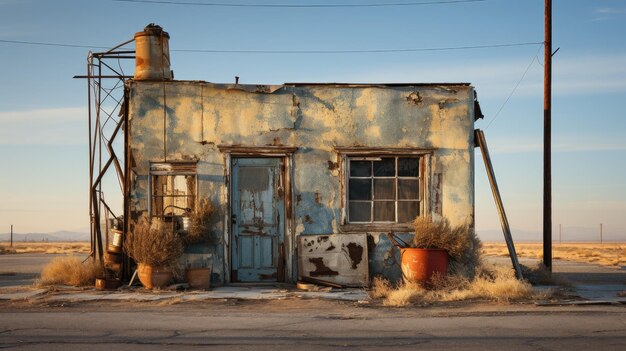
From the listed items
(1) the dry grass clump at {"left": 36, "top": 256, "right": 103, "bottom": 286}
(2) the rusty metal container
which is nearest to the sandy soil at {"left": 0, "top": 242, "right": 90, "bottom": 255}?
(1) the dry grass clump at {"left": 36, "top": 256, "right": 103, "bottom": 286}

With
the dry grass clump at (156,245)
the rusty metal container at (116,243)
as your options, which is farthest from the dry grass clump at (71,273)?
the dry grass clump at (156,245)

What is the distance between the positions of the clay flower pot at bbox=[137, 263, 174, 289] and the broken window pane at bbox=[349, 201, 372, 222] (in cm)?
354

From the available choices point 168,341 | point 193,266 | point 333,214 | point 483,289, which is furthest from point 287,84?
point 168,341

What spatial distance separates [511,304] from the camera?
35.3 ft

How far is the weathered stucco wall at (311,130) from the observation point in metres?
13.3

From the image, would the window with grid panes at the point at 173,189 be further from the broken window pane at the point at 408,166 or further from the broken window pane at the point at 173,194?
the broken window pane at the point at 408,166

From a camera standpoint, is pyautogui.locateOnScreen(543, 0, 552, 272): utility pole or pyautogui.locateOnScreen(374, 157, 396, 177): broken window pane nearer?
pyautogui.locateOnScreen(374, 157, 396, 177): broken window pane

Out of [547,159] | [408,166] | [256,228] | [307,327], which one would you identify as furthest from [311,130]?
[547,159]

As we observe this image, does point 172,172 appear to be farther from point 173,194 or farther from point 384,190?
point 384,190

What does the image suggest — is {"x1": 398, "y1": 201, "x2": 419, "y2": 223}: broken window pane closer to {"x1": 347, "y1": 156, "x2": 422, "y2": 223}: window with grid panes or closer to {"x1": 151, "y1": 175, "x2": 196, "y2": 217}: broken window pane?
{"x1": 347, "y1": 156, "x2": 422, "y2": 223}: window with grid panes

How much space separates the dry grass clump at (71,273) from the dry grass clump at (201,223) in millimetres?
1971

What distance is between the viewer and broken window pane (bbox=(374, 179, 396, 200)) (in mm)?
13594

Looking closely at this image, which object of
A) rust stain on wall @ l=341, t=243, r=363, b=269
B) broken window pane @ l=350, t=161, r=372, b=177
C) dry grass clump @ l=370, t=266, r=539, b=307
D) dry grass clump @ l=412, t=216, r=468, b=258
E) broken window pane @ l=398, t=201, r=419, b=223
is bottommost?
dry grass clump @ l=370, t=266, r=539, b=307

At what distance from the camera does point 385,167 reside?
44.8 feet
